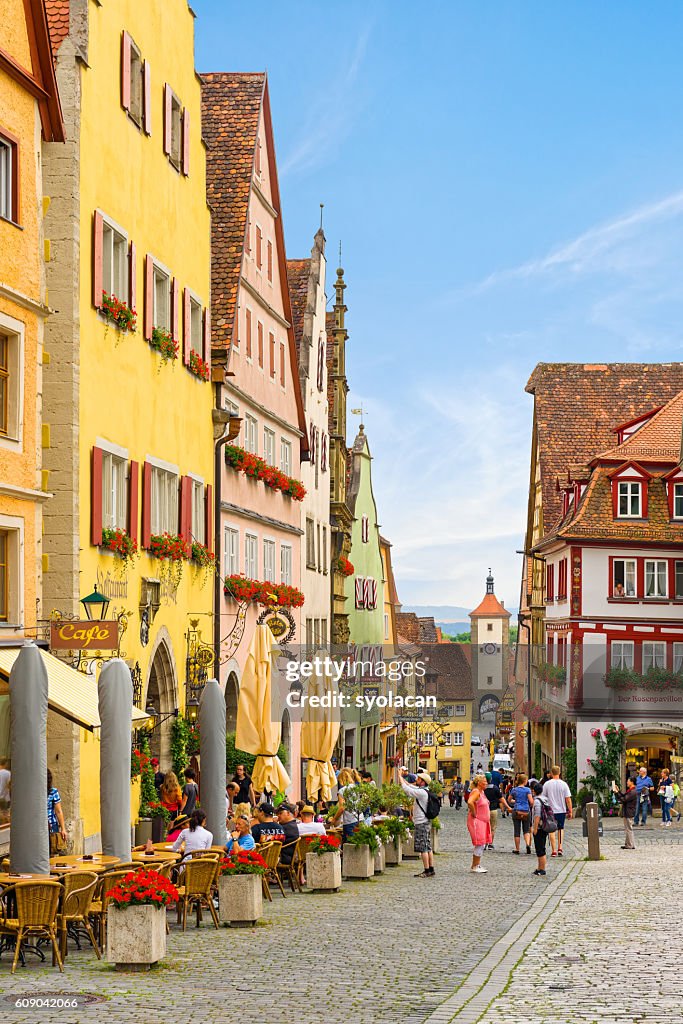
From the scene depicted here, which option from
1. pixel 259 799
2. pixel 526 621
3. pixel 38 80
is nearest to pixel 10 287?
pixel 38 80

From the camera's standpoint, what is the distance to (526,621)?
76.1m

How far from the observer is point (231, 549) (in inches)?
1320

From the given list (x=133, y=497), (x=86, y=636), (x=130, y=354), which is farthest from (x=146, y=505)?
(x=86, y=636)

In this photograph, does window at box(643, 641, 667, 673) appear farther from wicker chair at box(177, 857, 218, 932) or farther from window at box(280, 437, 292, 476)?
wicker chair at box(177, 857, 218, 932)

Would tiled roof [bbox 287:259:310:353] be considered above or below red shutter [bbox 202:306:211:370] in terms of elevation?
above

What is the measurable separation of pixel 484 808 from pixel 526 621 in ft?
164

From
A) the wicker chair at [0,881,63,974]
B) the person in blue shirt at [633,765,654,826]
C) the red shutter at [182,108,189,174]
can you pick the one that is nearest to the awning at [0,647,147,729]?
the wicker chair at [0,881,63,974]

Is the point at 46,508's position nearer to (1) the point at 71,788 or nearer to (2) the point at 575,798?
(1) the point at 71,788

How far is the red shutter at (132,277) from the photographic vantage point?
25281 millimetres

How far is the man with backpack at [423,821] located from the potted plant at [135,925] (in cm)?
1157

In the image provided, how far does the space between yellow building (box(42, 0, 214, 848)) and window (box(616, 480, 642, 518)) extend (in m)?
27.0

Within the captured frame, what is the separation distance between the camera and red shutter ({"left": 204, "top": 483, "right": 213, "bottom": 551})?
102 feet

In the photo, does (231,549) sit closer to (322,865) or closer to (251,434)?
(251,434)

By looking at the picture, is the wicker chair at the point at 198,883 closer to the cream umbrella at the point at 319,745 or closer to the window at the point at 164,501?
the window at the point at 164,501
